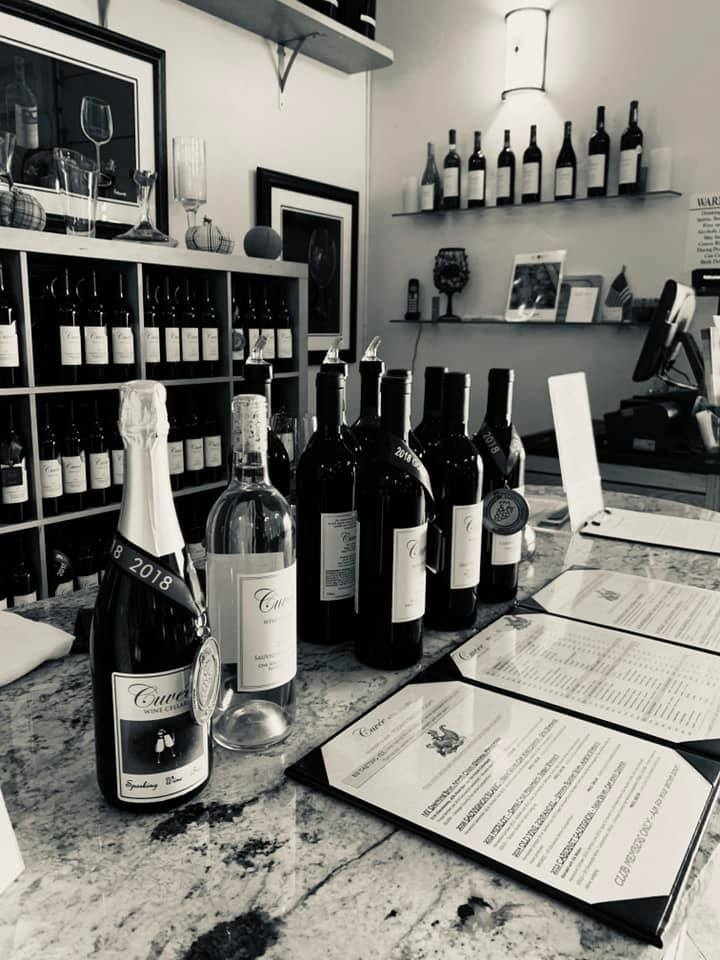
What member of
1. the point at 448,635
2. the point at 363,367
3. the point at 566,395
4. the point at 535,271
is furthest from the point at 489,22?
the point at 448,635

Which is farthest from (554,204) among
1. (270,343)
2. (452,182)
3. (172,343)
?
(172,343)

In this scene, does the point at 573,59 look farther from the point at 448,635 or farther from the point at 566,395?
the point at 448,635

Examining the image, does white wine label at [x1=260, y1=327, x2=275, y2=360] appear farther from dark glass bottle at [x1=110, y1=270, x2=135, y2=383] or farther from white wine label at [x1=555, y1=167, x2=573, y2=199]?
white wine label at [x1=555, y1=167, x2=573, y2=199]

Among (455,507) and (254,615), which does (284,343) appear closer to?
(455,507)

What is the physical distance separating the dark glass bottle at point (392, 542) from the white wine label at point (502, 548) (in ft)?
0.89

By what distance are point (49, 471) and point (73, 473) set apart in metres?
0.10

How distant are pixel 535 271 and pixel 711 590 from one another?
2.62 meters

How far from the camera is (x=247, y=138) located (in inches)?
133

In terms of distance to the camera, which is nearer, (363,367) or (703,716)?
(703,716)

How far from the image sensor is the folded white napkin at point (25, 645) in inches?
34.3

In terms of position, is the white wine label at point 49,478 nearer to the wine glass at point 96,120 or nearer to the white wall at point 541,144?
the wine glass at point 96,120

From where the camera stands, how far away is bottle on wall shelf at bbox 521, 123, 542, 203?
11.4ft

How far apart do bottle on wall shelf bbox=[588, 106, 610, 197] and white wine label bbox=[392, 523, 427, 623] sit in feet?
9.66

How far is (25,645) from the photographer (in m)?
0.92
